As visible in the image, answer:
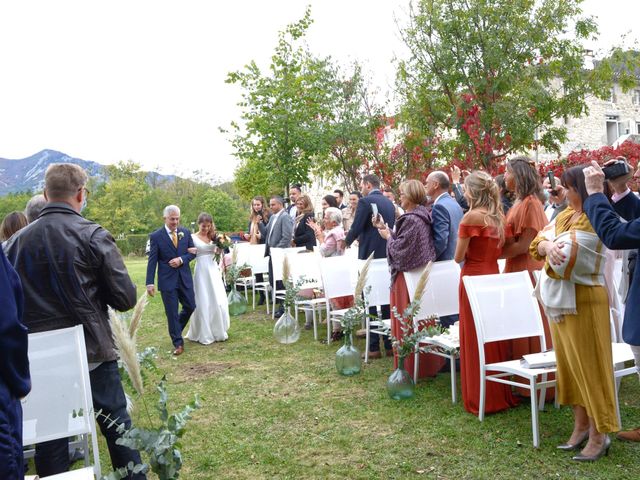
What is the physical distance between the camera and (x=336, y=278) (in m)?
7.90

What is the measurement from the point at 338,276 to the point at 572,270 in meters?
4.46

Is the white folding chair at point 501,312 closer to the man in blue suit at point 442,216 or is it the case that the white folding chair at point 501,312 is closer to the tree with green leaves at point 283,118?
the man in blue suit at point 442,216

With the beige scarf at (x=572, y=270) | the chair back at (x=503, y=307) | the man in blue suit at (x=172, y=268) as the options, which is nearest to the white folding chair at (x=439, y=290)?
the chair back at (x=503, y=307)

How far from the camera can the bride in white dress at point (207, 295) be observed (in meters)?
8.73

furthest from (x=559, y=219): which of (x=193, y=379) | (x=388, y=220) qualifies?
(x=193, y=379)

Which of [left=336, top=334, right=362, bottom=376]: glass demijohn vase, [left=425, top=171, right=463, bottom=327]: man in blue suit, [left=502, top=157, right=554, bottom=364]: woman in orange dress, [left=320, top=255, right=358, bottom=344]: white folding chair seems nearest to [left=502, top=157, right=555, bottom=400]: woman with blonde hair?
[left=502, top=157, right=554, bottom=364]: woman in orange dress

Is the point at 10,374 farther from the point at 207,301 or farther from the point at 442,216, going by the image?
the point at 207,301

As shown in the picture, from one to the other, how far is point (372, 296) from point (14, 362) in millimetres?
5286

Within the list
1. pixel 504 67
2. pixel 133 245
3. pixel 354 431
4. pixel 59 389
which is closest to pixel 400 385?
pixel 354 431

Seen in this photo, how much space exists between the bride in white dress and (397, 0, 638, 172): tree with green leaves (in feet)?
19.5

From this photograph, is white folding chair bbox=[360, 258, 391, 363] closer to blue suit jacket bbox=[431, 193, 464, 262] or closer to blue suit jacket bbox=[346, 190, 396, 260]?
blue suit jacket bbox=[346, 190, 396, 260]

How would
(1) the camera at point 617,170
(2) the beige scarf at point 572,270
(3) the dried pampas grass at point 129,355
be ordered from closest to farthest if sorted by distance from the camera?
1. (3) the dried pampas grass at point 129,355
2. (1) the camera at point 617,170
3. (2) the beige scarf at point 572,270

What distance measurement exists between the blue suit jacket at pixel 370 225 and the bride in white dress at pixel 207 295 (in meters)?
2.35

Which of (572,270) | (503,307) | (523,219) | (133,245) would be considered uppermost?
(133,245)
